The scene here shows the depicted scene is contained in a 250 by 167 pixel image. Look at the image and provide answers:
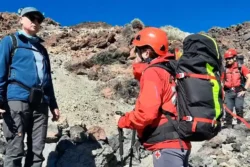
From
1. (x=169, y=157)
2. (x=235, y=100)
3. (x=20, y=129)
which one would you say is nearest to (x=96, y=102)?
(x=235, y=100)

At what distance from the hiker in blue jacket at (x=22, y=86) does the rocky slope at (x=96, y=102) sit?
1395 millimetres

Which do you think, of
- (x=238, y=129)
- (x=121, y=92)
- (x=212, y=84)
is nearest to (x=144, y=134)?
(x=212, y=84)

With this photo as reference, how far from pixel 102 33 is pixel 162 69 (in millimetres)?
13533

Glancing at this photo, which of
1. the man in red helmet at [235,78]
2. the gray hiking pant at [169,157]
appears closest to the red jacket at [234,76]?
the man in red helmet at [235,78]

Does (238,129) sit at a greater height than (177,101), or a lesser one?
lesser

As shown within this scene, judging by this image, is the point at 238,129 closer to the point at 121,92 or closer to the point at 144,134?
the point at 121,92

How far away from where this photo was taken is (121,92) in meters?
11.9

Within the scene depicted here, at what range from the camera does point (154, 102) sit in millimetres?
3203

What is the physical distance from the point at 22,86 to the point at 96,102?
6338 mm

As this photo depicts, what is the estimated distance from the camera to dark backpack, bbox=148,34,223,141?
3.27 metres

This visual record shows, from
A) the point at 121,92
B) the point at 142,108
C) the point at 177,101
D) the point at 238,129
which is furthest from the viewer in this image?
the point at 121,92

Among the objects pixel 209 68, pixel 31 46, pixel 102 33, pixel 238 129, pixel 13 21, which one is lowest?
pixel 238 129

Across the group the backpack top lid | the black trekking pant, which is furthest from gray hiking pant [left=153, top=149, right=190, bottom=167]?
the black trekking pant

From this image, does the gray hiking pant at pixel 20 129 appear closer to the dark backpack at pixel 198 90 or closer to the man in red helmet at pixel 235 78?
the dark backpack at pixel 198 90
